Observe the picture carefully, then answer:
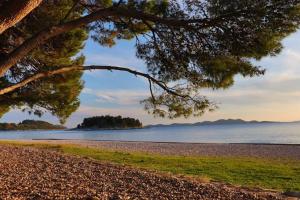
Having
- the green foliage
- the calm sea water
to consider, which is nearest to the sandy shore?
the calm sea water

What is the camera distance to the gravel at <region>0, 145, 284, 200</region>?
26.5ft

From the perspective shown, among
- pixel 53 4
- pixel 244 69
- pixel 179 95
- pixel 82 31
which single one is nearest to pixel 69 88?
pixel 82 31

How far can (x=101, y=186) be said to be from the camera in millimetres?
9188

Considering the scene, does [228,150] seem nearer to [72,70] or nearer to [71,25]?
[72,70]

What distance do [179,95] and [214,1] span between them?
2.11 metres

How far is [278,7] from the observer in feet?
23.1

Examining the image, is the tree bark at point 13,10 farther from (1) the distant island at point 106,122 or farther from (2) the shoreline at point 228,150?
(1) the distant island at point 106,122

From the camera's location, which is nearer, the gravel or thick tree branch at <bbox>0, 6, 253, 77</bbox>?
thick tree branch at <bbox>0, 6, 253, 77</bbox>

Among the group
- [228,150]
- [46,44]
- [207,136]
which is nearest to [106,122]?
[207,136]

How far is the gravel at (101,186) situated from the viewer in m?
8.08

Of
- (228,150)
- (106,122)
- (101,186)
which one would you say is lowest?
(101,186)

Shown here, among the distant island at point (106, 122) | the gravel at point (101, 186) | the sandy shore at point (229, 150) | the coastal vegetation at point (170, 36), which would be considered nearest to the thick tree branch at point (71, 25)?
the coastal vegetation at point (170, 36)

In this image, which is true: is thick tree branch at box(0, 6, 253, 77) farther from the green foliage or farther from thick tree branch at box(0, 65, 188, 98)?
the green foliage

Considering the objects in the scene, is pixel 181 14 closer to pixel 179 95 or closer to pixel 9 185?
pixel 179 95
